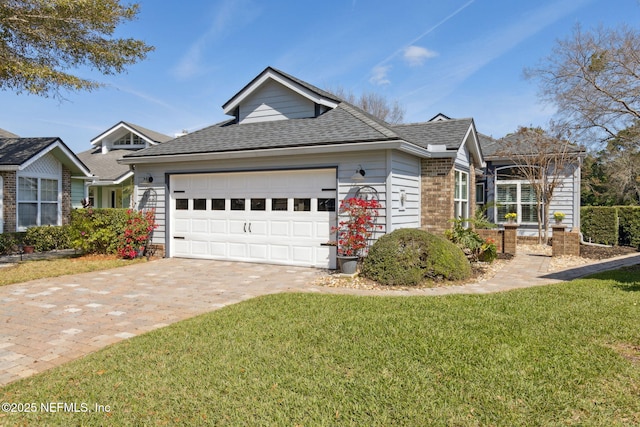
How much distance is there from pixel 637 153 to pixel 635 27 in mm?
17901

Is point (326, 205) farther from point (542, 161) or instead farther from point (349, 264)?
point (542, 161)

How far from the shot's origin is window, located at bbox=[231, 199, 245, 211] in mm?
10992

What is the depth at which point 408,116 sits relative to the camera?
116 feet

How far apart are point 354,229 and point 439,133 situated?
483 cm

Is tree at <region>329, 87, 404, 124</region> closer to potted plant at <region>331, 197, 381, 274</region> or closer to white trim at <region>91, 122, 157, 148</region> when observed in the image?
white trim at <region>91, 122, 157, 148</region>

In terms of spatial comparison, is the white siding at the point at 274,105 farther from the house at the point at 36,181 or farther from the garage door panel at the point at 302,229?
the house at the point at 36,181

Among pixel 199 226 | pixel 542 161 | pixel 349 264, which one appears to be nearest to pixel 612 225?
pixel 542 161

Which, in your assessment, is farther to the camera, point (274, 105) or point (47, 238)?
point (47, 238)

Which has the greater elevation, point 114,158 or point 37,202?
point 114,158

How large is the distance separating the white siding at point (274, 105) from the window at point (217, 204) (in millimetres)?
2922

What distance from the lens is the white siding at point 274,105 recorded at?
1206 cm

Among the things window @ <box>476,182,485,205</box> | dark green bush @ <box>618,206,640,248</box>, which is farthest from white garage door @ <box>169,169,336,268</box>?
dark green bush @ <box>618,206,640,248</box>

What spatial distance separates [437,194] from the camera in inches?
430

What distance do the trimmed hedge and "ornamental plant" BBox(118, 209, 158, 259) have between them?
51.2 ft
